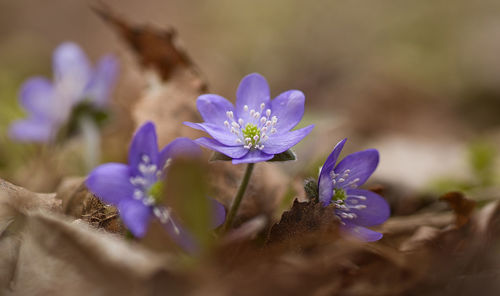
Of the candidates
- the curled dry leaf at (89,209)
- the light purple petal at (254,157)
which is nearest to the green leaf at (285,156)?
the light purple petal at (254,157)

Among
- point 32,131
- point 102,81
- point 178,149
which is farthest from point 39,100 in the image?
point 178,149

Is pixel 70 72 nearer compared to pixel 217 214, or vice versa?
pixel 217 214

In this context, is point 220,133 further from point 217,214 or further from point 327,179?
point 327,179

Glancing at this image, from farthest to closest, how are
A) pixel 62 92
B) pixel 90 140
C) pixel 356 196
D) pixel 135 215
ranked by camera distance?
pixel 62 92, pixel 90 140, pixel 356 196, pixel 135 215

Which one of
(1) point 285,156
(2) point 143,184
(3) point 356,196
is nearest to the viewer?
(2) point 143,184

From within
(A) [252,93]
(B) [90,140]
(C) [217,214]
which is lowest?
(C) [217,214]

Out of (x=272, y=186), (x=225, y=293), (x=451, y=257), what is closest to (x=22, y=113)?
(x=272, y=186)

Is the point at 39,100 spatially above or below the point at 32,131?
above
